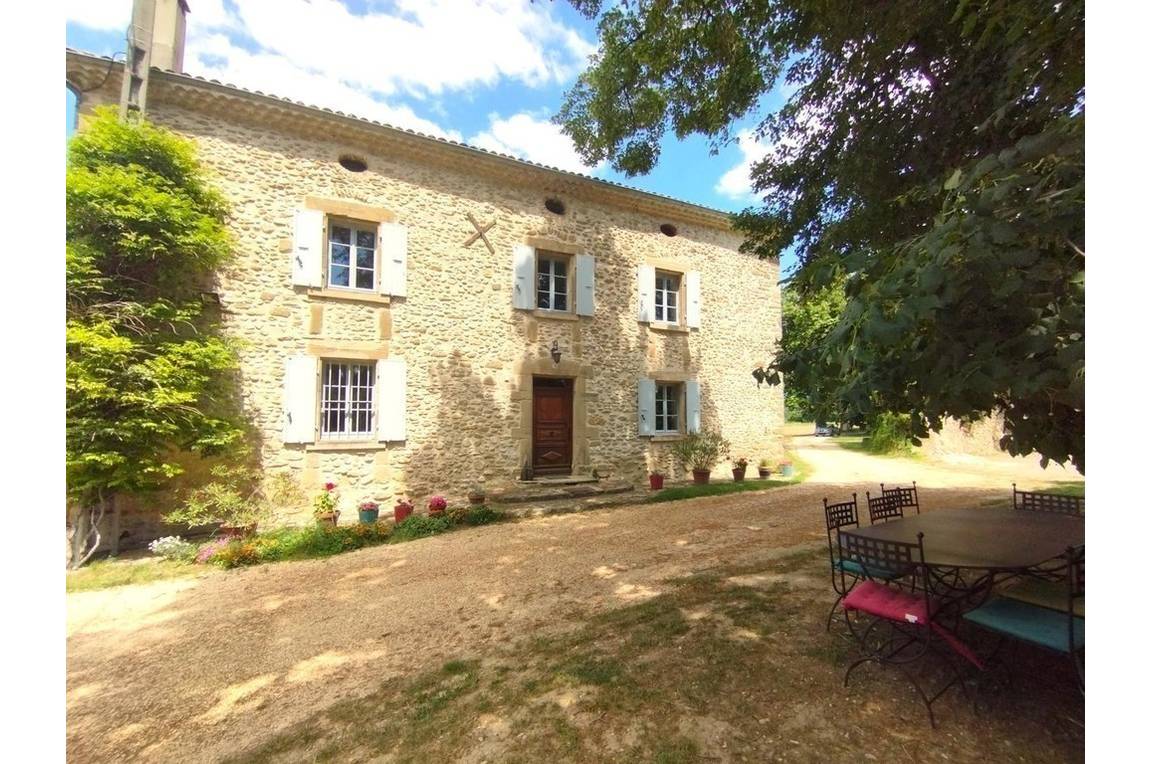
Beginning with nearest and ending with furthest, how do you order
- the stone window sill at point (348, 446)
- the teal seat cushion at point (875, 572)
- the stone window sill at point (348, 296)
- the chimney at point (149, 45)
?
1. the teal seat cushion at point (875, 572)
2. the chimney at point (149, 45)
3. the stone window sill at point (348, 446)
4. the stone window sill at point (348, 296)

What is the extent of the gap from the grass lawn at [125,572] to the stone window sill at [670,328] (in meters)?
7.95

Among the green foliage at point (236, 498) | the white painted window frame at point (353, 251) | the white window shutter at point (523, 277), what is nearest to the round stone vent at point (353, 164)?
the white painted window frame at point (353, 251)

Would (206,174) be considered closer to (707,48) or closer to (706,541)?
(707,48)

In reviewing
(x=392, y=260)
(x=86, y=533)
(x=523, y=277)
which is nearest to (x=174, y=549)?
(x=86, y=533)

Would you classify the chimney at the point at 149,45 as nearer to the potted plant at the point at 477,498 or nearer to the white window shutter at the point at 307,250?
the white window shutter at the point at 307,250

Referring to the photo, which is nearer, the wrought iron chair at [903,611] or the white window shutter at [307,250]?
the wrought iron chair at [903,611]

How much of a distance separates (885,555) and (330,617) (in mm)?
3984

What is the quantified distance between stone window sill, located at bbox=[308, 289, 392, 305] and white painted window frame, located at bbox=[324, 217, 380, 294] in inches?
3.1

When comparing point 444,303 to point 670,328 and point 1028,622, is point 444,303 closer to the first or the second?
point 670,328

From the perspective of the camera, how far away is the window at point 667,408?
976 cm

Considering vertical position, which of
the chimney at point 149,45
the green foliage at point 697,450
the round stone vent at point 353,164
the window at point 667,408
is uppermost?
the chimney at point 149,45

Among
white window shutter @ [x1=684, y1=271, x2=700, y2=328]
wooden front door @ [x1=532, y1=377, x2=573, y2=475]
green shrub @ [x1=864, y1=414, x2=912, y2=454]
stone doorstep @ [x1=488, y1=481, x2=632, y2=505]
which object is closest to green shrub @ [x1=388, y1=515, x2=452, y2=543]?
stone doorstep @ [x1=488, y1=481, x2=632, y2=505]

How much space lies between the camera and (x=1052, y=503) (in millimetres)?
4059

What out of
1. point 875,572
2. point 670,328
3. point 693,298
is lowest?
point 875,572
